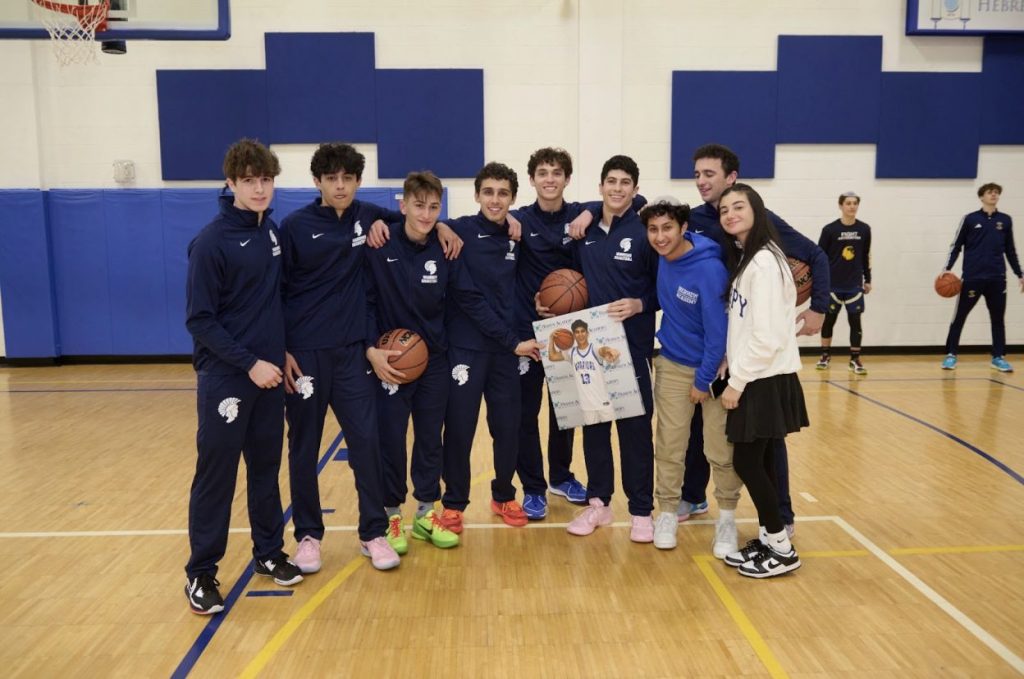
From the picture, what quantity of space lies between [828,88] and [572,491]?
25.3ft

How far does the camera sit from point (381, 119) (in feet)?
33.7

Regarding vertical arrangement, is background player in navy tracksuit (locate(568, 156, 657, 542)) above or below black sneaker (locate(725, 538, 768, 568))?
above

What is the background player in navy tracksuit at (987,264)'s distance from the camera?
945 cm

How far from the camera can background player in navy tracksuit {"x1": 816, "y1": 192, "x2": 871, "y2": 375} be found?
9.42 metres

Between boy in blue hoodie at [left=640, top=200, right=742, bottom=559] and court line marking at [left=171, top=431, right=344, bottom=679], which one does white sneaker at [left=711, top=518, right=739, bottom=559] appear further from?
court line marking at [left=171, top=431, right=344, bottom=679]

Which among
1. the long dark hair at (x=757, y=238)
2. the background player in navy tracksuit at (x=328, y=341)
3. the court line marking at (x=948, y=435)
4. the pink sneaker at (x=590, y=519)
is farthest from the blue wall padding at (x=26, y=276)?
the court line marking at (x=948, y=435)

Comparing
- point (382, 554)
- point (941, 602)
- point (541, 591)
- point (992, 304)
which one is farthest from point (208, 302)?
point (992, 304)

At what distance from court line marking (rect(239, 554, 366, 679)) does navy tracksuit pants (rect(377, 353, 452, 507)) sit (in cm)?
43

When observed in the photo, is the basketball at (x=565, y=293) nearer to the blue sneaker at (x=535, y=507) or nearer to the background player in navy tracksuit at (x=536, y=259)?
the background player in navy tracksuit at (x=536, y=259)

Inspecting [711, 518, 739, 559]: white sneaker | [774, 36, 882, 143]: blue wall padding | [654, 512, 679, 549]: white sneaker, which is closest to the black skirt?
[711, 518, 739, 559]: white sneaker

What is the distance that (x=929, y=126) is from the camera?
10523 millimetres

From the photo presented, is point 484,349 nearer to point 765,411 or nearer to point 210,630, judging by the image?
point 765,411

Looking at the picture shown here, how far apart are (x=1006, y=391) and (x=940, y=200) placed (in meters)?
3.40

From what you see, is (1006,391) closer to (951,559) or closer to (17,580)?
(951,559)
